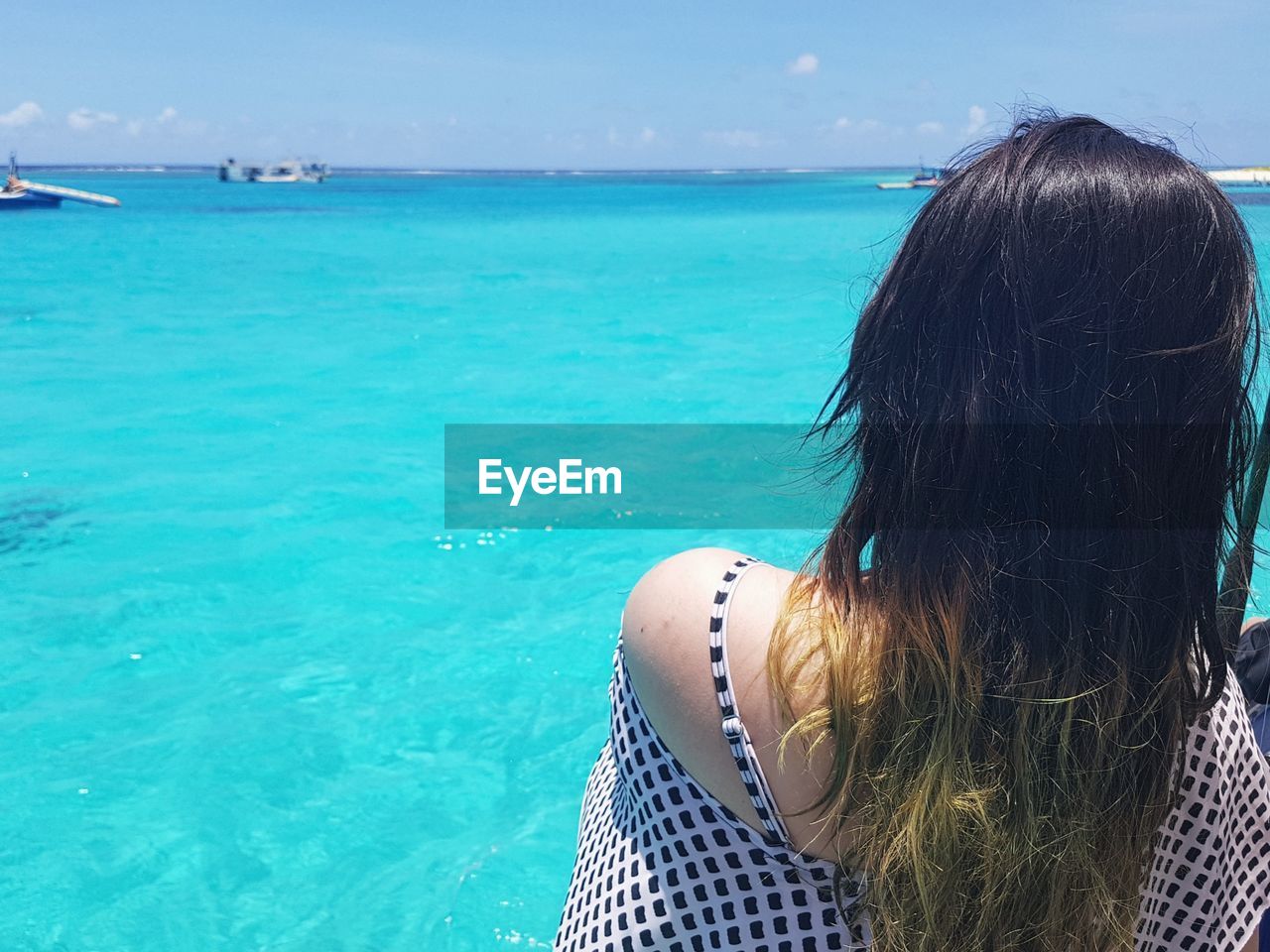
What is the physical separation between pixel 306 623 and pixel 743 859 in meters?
4.62

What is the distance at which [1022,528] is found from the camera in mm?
898

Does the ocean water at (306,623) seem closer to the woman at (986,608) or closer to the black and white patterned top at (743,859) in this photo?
the woman at (986,608)

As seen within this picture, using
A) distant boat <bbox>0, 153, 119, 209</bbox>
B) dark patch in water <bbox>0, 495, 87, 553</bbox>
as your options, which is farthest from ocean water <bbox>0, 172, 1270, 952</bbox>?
distant boat <bbox>0, 153, 119, 209</bbox>

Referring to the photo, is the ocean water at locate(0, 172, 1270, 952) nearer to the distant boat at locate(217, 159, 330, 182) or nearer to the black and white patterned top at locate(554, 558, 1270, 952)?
the black and white patterned top at locate(554, 558, 1270, 952)

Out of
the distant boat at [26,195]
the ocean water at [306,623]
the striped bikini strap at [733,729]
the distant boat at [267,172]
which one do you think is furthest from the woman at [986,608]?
the distant boat at [267,172]

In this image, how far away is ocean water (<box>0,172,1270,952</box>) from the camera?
11.3 ft

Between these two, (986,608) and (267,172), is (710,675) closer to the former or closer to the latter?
(986,608)

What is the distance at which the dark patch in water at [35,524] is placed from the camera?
19.5 feet

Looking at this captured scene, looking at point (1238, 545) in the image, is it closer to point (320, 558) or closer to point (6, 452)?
point (320, 558)

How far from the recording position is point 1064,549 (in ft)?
2.93

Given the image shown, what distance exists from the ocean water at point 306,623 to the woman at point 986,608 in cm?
26

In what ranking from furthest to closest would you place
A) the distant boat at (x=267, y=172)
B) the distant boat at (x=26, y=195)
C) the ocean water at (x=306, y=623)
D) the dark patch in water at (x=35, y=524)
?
the distant boat at (x=267, y=172), the distant boat at (x=26, y=195), the dark patch in water at (x=35, y=524), the ocean water at (x=306, y=623)

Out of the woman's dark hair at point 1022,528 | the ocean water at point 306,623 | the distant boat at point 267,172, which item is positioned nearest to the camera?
the woman's dark hair at point 1022,528

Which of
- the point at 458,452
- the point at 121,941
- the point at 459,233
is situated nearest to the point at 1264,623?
the point at 121,941
